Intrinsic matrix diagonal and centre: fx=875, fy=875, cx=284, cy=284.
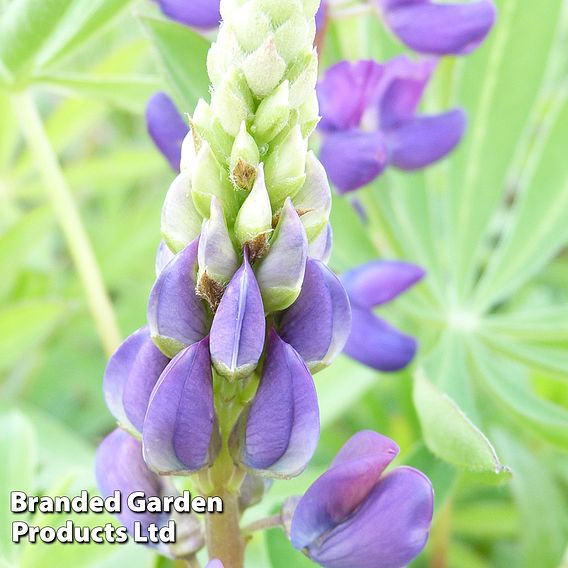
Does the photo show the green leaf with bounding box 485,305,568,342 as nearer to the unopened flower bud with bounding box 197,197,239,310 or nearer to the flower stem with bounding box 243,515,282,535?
the flower stem with bounding box 243,515,282,535

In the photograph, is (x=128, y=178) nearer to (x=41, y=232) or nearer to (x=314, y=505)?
(x=41, y=232)

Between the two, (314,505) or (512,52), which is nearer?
(314,505)

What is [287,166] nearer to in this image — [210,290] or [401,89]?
[210,290]

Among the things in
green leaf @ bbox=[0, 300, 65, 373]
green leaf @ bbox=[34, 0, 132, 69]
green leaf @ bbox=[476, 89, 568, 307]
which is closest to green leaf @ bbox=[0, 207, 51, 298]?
green leaf @ bbox=[0, 300, 65, 373]

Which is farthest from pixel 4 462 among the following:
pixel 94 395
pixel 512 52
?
pixel 512 52

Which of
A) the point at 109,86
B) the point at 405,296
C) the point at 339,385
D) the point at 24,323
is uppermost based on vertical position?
the point at 109,86

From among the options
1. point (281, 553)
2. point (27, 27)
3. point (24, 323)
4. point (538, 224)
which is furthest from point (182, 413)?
point (538, 224)

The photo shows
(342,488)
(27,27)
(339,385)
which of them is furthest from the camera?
(339,385)

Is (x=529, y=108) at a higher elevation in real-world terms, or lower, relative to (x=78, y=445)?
higher
